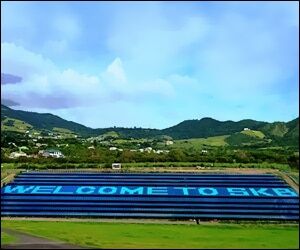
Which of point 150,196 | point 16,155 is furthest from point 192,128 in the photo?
point 150,196

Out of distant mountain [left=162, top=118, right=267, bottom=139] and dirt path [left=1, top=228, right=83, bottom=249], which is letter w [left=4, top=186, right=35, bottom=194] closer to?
dirt path [left=1, top=228, right=83, bottom=249]

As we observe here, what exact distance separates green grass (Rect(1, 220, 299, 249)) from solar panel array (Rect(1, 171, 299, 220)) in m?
1.34

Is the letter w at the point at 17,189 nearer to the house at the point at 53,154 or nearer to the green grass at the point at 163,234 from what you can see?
the green grass at the point at 163,234

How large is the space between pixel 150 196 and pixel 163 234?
588 centimetres

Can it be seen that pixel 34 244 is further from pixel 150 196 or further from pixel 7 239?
pixel 150 196

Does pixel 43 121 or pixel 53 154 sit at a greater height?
pixel 43 121

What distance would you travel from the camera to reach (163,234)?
1259 centimetres

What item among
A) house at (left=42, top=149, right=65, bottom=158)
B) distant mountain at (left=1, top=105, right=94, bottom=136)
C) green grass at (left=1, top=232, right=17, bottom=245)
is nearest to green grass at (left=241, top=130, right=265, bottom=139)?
house at (left=42, top=149, right=65, bottom=158)

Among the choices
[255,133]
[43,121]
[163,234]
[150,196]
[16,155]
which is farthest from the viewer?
[43,121]

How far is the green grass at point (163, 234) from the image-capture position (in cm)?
1086

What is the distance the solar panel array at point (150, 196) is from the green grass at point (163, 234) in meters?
1.34

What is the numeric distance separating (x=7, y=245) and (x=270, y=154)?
1722 centimetres

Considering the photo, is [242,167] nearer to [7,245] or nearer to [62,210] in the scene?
[62,210]

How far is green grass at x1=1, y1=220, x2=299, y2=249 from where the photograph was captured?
10859 millimetres
